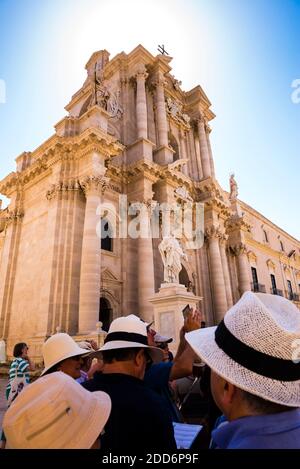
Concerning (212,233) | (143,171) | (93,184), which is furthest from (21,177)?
(212,233)

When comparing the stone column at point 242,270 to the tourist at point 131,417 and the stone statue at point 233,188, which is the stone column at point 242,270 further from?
the tourist at point 131,417

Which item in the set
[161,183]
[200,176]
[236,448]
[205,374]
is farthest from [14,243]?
[236,448]

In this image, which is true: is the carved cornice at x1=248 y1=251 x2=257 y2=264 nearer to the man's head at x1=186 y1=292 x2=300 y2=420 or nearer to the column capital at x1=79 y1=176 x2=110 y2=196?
the column capital at x1=79 y1=176 x2=110 y2=196

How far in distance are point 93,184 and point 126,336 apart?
12.0 m

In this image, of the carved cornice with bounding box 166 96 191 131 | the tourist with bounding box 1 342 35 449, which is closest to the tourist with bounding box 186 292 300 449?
the tourist with bounding box 1 342 35 449

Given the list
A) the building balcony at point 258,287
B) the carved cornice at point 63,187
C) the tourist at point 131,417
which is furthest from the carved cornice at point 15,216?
the building balcony at point 258,287

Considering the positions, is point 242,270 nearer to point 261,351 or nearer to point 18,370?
point 18,370

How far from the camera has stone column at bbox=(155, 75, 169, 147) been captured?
66.9ft

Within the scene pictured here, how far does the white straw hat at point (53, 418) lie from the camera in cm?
120

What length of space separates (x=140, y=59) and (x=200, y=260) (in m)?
14.6

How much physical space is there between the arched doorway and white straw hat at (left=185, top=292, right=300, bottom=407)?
558 inches

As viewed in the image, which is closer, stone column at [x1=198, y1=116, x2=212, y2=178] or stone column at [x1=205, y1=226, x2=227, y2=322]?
stone column at [x1=205, y1=226, x2=227, y2=322]

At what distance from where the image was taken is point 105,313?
15734 millimetres
